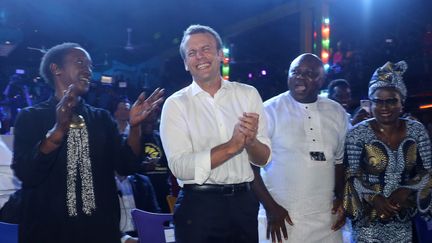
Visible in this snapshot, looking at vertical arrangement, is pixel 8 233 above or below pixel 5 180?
below

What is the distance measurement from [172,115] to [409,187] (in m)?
1.60

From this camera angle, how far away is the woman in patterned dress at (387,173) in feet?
9.29

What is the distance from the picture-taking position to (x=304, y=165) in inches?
113

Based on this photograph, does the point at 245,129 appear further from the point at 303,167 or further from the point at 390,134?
the point at 390,134

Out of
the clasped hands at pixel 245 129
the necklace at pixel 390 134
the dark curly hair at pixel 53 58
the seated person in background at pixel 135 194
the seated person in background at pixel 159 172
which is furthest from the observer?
the seated person in background at pixel 159 172

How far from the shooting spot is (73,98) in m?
1.99

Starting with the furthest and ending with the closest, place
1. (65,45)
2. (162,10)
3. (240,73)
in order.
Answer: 1. (240,73)
2. (162,10)
3. (65,45)

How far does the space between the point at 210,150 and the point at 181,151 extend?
0.59 feet

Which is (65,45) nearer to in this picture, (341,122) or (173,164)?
(173,164)

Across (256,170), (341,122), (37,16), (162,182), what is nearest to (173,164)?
(256,170)

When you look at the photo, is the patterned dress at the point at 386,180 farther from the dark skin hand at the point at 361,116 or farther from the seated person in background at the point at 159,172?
the seated person in background at the point at 159,172

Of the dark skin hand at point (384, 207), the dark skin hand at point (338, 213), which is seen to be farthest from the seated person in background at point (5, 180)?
the dark skin hand at point (384, 207)

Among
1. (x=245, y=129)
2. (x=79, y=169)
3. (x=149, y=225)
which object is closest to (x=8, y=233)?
(x=79, y=169)

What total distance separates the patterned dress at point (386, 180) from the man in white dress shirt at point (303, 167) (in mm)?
126
